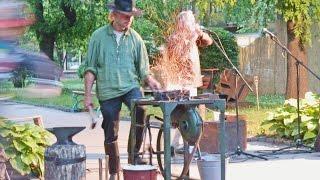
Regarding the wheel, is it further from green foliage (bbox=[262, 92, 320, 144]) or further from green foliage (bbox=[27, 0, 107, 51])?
green foliage (bbox=[27, 0, 107, 51])

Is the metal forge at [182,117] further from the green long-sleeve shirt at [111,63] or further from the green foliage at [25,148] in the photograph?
the green foliage at [25,148]

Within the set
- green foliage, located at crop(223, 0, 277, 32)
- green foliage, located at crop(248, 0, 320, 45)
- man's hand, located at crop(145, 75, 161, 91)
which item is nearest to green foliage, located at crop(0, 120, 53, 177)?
man's hand, located at crop(145, 75, 161, 91)

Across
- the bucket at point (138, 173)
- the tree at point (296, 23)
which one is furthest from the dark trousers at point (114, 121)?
the tree at point (296, 23)

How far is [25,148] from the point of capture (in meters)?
6.68

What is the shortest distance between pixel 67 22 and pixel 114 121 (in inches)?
858

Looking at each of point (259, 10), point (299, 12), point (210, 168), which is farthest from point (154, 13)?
point (210, 168)

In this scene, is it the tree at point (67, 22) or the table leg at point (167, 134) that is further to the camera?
the tree at point (67, 22)

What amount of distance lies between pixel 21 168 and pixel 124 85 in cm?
121

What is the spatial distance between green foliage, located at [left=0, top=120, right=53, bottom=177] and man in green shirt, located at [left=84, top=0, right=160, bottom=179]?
726 mm

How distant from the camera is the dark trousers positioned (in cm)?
636

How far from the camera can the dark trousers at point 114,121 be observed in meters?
6.36

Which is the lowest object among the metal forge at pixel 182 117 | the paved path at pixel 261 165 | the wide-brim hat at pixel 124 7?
the paved path at pixel 261 165

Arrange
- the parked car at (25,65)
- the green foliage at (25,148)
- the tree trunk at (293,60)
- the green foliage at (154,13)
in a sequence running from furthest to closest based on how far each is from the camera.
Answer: the green foliage at (154,13) < the tree trunk at (293,60) < the green foliage at (25,148) < the parked car at (25,65)

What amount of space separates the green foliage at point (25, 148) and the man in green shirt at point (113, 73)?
0.73 meters
